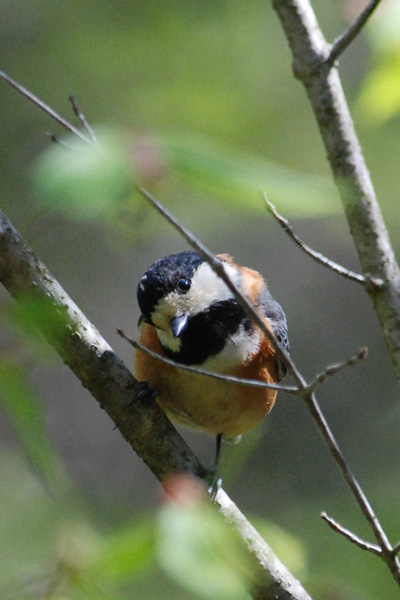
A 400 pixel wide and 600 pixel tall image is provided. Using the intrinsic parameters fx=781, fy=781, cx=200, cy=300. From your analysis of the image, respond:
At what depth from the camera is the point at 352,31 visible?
2.15 m

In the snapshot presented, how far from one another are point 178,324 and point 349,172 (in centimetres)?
98

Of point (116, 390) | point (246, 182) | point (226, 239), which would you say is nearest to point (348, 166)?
point (116, 390)

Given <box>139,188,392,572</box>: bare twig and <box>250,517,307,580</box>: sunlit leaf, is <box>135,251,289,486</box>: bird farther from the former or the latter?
<box>139,188,392,572</box>: bare twig

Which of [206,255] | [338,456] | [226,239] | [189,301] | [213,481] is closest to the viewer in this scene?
[206,255]

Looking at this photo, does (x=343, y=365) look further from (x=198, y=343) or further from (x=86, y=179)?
(x=198, y=343)

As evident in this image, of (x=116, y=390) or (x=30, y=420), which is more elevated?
(x=30, y=420)

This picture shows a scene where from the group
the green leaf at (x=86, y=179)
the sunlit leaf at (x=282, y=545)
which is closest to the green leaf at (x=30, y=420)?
the green leaf at (x=86, y=179)

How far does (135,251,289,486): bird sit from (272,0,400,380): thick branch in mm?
895

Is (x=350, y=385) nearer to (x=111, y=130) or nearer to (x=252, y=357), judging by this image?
(x=252, y=357)

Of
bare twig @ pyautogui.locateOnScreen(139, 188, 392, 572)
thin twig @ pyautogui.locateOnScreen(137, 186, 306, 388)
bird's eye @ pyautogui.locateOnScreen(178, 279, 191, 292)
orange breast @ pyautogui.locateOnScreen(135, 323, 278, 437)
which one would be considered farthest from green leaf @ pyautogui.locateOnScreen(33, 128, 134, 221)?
orange breast @ pyautogui.locateOnScreen(135, 323, 278, 437)

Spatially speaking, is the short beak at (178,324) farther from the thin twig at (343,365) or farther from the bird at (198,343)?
the thin twig at (343,365)

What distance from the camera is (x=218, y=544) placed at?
1.30 meters

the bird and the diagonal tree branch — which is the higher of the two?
the diagonal tree branch

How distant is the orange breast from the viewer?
3133 millimetres
